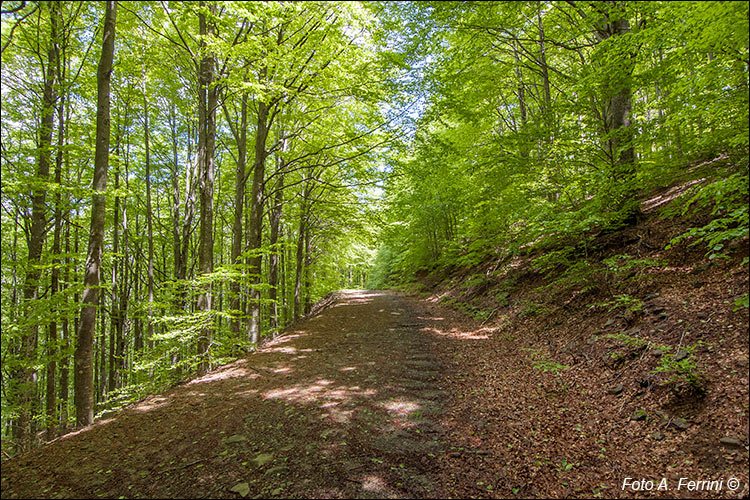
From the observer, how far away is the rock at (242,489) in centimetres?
270

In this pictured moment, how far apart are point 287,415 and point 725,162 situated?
7.13 metres

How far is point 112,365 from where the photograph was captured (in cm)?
1569

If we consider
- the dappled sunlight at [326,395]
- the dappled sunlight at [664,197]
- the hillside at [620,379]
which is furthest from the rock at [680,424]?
the dappled sunlight at [664,197]

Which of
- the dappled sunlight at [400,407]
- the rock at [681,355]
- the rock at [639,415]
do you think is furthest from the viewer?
the dappled sunlight at [400,407]

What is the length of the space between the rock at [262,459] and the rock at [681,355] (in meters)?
4.65

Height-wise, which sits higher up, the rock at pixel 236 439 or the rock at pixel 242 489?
the rock at pixel 242 489

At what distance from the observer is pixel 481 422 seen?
12.5 ft

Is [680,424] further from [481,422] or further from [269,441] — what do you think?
[269,441]

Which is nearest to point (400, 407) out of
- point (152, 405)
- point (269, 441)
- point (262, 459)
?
point (269, 441)

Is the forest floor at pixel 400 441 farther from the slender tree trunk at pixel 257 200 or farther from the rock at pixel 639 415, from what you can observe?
the slender tree trunk at pixel 257 200

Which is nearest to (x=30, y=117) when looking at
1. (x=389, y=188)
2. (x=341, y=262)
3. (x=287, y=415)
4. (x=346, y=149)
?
(x=346, y=149)

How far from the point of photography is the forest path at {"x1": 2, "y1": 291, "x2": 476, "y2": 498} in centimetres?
283

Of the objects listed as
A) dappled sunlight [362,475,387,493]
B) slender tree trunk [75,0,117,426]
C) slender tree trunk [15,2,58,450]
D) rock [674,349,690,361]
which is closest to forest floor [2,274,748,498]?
dappled sunlight [362,475,387,493]

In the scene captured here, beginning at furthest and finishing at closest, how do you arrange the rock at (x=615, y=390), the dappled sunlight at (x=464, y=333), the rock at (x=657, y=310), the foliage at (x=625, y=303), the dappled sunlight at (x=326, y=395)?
the dappled sunlight at (x=464, y=333) → the foliage at (x=625, y=303) → the rock at (x=657, y=310) → the dappled sunlight at (x=326, y=395) → the rock at (x=615, y=390)
